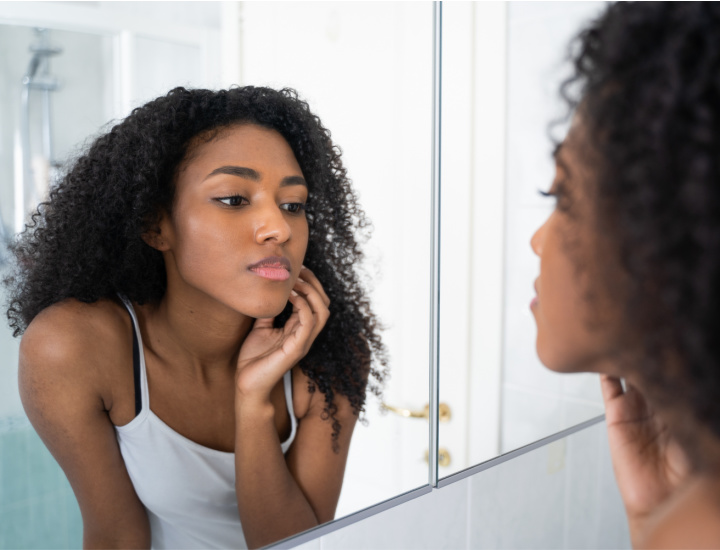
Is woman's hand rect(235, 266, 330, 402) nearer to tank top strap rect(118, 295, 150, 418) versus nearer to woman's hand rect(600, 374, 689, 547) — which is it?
tank top strap rect(118, 295, 150, 418)

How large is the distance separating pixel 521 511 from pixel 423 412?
0.33 meters

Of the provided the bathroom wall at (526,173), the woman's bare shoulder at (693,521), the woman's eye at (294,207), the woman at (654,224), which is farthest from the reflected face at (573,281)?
the bathroom wall at (526,173)

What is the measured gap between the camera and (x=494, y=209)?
1018 millimetres

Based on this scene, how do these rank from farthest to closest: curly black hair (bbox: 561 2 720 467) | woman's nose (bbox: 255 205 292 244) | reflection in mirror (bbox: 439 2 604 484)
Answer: reflection in mirror (bbox: 439 2 604 484), woman's nose (bbox: 255 205 292 244), curly black hair (bbox: 561 2 720 467)

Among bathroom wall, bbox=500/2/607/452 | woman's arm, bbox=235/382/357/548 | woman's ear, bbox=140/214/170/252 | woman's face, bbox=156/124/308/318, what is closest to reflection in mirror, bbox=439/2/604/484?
bathroom wall, bbox=500/2/607/452

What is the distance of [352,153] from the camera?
739mm

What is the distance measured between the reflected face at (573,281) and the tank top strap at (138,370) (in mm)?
380

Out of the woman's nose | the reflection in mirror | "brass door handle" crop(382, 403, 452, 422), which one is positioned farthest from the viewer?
the reflection in mirror

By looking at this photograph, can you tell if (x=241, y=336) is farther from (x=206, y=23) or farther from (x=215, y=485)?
(x=206, y=23)

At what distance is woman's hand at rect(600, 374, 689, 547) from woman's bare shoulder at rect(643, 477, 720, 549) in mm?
161

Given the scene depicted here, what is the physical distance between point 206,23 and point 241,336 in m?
0.33

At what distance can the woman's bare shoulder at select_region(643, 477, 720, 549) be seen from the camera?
0.40 m

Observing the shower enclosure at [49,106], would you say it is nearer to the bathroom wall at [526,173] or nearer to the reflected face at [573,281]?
the reflected face at [573,281]

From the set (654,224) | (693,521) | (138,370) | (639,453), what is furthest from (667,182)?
(138,370)
